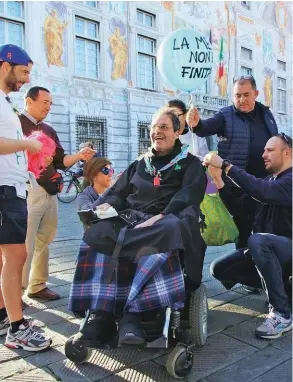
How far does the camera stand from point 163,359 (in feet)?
7.64

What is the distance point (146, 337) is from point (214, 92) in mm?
19689

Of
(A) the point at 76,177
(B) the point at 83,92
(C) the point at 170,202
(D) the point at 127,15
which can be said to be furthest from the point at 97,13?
(C) the point at 170,202

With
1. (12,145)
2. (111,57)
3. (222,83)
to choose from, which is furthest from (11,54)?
(222,83)

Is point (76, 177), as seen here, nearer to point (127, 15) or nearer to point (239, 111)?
point (127, 15)

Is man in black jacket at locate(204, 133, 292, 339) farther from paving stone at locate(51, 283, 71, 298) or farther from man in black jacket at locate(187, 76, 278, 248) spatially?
paving stone at locate(51, 283, 71, 298)

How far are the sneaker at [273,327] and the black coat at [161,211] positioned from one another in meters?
0.66

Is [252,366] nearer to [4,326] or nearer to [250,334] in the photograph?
A: [250,334]

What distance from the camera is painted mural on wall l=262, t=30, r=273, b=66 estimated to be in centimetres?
2348

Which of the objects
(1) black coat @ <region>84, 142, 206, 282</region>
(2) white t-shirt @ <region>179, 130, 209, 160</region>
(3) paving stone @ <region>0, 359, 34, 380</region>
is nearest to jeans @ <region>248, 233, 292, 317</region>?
(1) black coat @ <region>84, 142, 206, 282</region>

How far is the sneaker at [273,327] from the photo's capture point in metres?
2.62

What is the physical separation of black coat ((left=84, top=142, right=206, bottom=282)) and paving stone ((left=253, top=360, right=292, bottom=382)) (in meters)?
0.61

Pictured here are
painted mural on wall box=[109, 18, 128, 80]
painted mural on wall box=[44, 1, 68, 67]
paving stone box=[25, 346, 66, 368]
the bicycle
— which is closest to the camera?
paving stone box=[25, 346, 66, 368]

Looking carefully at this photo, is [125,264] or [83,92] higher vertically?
[83,92]

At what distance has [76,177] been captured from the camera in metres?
13.3
